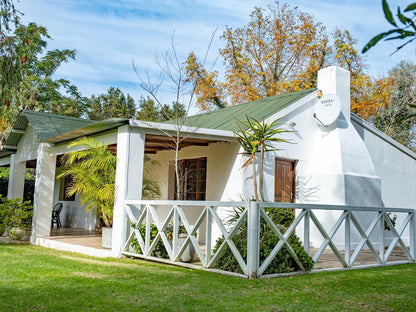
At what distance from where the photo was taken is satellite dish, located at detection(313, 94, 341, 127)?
429 inches

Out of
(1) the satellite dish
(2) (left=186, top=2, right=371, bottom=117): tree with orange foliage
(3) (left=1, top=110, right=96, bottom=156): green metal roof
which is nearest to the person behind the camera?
(1) the satellite dish

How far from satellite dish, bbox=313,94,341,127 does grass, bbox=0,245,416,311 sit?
453 centimetres

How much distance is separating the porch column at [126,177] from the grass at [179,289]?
0.98 metres

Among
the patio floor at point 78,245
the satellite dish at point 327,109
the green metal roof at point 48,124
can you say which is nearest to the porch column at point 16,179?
the green metal roof at point 48,124

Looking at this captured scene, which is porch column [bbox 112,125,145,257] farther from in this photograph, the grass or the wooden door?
the wooden door

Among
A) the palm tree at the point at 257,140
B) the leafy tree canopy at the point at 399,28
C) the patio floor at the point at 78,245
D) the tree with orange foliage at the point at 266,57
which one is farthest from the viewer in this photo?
the tree with orange foliage at the point at 266,57

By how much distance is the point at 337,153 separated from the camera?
1087cm

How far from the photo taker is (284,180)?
1082 centimetres

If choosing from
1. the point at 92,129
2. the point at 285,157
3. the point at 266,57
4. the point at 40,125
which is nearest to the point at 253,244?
the point at 285,157

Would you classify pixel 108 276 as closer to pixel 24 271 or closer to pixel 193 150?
pixel 24 271

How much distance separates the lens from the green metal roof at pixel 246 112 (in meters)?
10.9

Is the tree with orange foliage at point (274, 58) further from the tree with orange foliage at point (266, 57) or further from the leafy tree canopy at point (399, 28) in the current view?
the leafy tree canopy at point (399, 28)

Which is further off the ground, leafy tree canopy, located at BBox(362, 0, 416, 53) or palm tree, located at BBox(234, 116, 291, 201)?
palm tree, located at BBox(234, 116, 291, 201)

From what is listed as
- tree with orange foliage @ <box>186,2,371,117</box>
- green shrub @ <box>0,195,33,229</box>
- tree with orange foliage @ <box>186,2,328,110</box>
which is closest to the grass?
green shrub @ <box>0,195,33,229</box>
